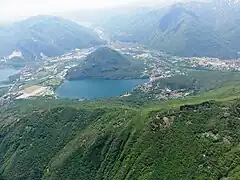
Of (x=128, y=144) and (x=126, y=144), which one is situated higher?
(x=128, y=144)

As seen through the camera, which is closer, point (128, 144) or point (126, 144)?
point (128, 144)

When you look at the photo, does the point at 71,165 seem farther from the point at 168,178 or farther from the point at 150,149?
the point at 168,178

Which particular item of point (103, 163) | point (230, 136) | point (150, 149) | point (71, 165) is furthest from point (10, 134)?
point (230, 136)

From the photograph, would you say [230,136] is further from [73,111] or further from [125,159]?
[73,111]

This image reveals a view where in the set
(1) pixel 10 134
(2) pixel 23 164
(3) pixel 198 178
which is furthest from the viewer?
(1) pixel 10 134

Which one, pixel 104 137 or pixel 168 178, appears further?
pixel 104 137

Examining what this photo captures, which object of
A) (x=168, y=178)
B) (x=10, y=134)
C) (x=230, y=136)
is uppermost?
(x=230, y=136)

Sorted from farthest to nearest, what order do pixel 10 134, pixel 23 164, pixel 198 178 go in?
1. pixel 10 134
2. pixel 23 164
3. pixel 198 178

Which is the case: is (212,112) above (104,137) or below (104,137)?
above

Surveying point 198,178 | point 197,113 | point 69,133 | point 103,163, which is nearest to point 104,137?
point 103,163
